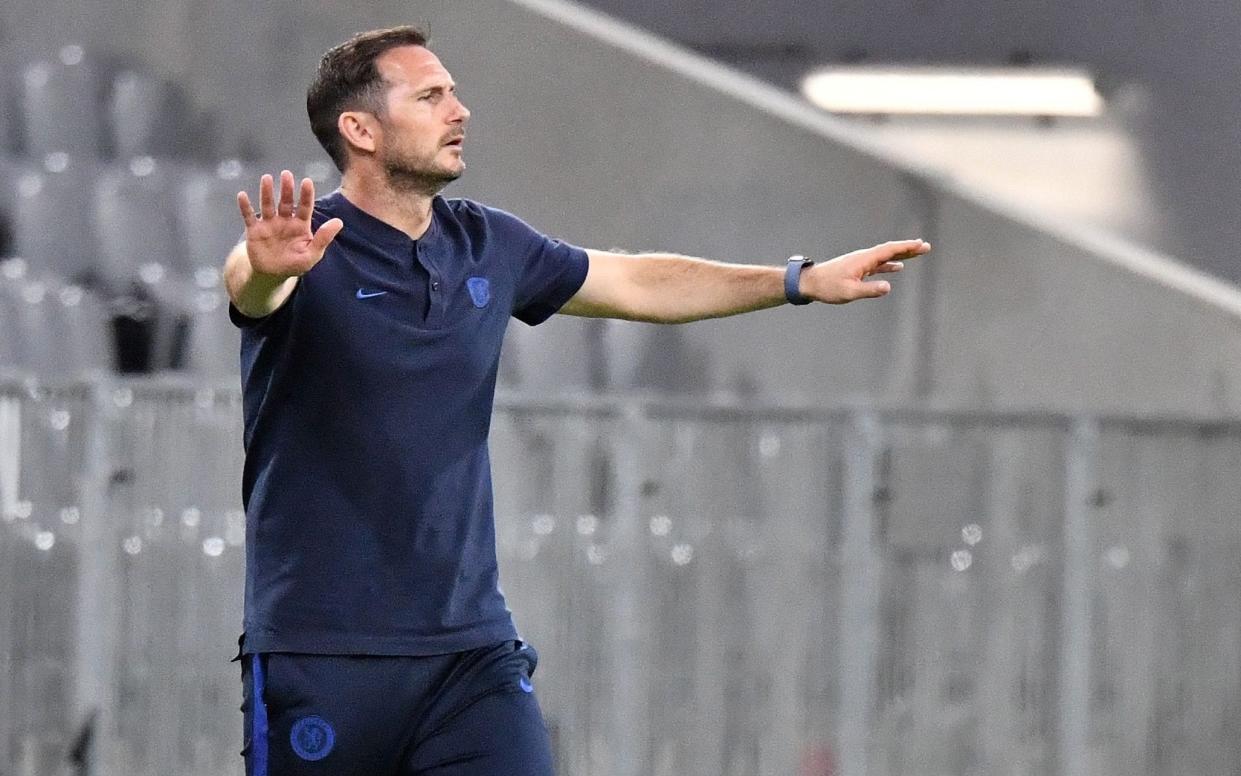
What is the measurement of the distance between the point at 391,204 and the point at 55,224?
15.1 feet

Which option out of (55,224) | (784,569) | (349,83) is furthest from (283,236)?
(55,224)

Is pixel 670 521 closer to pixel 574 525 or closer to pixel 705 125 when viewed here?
pixel 574 525

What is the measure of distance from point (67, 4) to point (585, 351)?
2.47 meters

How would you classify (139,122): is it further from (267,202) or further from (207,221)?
(267,202)

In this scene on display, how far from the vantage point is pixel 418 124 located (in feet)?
12.1

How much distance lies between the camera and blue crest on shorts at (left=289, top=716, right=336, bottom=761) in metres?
3.52

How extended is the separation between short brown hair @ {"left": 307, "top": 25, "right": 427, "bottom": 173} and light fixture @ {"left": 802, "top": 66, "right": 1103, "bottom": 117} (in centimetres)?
810

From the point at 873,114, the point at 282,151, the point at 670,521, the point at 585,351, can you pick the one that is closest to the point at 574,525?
the point at 670,521

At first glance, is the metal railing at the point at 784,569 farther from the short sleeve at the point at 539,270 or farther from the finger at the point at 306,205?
the finger at the point at 306,205

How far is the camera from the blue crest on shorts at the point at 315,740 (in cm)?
352

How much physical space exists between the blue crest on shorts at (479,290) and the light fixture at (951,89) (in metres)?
8.26

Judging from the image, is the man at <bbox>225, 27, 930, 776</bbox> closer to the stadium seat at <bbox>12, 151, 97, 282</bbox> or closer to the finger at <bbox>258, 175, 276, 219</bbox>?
the finger at <bbox>258, 175, 276, 219</bbox>

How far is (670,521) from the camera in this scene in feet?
23.0

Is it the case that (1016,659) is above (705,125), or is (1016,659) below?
below
